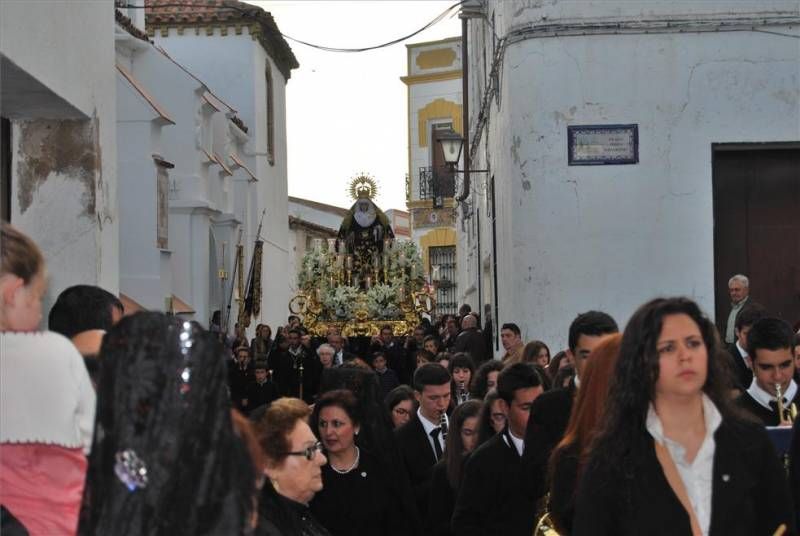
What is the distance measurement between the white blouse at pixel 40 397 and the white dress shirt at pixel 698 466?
1.80m

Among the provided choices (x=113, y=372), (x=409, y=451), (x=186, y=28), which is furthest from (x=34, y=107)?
(x=186, y=28)

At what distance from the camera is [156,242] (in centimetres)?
2534

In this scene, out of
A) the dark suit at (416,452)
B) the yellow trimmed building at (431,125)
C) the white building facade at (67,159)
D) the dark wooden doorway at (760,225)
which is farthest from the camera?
the yellow trimmed building at (431,125)

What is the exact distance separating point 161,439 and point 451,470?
174 inches

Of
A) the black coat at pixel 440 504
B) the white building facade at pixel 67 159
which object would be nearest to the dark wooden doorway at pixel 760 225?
the white building facade at pixel 67 159

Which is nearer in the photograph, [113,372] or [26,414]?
[113,372]

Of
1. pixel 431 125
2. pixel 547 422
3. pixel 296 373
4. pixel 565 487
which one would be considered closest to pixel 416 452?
pixel 547 422

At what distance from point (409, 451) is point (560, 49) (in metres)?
7.30

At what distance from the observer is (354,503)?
22.0 ft

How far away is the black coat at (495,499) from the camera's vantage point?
6629mm

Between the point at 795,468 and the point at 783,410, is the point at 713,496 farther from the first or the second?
the point at 783,410

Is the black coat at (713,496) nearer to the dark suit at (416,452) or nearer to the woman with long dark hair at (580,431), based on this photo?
the woman with long dark hair at (580,431)

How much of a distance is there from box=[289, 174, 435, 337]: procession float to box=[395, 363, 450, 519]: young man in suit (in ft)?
66.4

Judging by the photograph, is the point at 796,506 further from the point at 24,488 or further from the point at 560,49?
the point at 560,49
